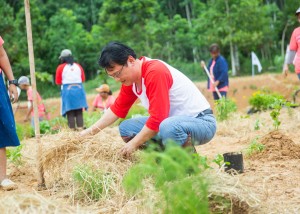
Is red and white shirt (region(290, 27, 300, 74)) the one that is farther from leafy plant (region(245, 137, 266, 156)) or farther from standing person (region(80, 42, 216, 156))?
standing person (region(80, 42, 216, 156))

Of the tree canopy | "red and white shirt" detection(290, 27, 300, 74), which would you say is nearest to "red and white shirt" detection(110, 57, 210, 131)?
"red and white shirt" detection(290, 27, 300, 74)

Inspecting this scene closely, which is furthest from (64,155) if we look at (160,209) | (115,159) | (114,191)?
(160,209)

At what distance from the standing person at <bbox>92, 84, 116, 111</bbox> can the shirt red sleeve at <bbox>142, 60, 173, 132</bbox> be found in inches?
189

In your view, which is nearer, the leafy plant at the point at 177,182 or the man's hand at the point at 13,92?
the leafy plant at the point at 177,182

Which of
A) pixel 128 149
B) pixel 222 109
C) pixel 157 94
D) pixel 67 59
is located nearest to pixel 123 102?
pixel 128 149

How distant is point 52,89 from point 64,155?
25430 millimetres

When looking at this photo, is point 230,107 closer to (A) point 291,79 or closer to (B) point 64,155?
(B) point 64,155

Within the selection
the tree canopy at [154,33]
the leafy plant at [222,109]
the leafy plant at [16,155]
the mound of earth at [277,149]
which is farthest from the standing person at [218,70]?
the tree canopy at [154,33]

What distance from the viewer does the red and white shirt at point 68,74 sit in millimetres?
8039

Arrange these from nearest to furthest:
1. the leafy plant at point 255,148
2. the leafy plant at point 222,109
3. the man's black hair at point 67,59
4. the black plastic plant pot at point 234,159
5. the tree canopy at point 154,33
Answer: the black plastic plant pot at point 234,159 < the leafy plant at point 255,148 < the leafy plant at point 222,109 < the man's black hair at point 67,59 < the tree canopy at point 154,33

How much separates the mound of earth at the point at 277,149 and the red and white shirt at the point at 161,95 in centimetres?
106

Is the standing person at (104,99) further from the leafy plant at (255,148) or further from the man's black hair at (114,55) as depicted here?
the man's black hair at (114,55)

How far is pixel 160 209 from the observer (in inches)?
95.4

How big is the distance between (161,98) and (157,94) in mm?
36
